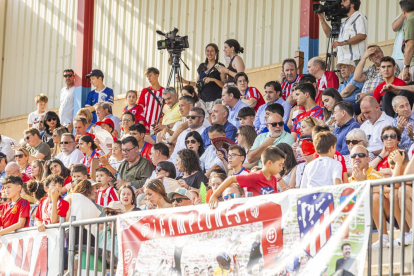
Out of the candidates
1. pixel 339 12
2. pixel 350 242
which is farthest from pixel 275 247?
pixel 339 12

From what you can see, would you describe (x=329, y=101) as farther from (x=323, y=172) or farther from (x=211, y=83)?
(x=211, y=83)

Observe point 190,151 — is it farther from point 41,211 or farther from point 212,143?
point 41,211

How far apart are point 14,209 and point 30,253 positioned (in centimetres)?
140

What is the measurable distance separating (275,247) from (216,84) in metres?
7.26

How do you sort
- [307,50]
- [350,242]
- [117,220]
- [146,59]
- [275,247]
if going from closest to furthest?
[350,242] < [275,247] < [117,220] < [307,50] < [146,59]

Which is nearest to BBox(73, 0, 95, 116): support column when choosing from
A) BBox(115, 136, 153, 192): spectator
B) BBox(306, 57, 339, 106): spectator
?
BBox(115, 136, 153, 192): spectator

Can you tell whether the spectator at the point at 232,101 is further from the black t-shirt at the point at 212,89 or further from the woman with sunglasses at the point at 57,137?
the woman with sunglasses at the point at 57,137

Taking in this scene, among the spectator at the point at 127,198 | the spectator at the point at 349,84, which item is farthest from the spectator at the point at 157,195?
the spectator at the point at 349,84

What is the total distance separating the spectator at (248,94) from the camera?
1227 cm

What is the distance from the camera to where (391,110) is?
32.4ft

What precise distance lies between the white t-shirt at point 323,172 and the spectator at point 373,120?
191 cm

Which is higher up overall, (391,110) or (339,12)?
(339,12)

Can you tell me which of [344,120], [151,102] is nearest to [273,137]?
[344,120]

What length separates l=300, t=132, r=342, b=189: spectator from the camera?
7441 millimetres
